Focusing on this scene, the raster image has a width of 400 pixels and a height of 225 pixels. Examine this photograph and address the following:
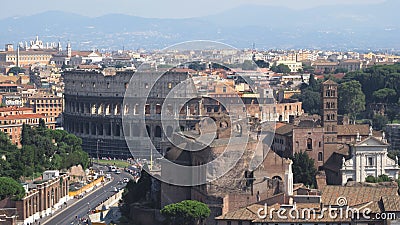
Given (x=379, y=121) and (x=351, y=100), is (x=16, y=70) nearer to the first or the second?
(x=351, y=100)

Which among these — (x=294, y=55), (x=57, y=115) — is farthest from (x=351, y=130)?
(x=294, y=55)

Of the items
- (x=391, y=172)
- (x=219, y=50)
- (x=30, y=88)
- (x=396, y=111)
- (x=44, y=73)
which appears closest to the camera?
(x=391, y=172)

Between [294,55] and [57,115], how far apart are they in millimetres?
64015

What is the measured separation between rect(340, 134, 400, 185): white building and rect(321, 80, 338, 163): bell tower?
1812 mm

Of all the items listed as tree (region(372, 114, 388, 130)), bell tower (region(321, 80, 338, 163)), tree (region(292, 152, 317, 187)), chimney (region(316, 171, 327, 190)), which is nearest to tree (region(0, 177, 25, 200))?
tree (region(292, 152, 317, 187))

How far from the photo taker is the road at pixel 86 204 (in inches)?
1705

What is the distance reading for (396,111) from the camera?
224 feet

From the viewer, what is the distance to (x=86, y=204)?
1882 inches

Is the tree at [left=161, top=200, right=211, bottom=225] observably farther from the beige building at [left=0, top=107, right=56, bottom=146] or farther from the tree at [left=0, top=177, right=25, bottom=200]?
the beige building at [left=0, top=107, right=56, bottom=146]

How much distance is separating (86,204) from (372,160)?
1143cm

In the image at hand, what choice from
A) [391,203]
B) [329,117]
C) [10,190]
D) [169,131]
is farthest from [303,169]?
[169,131]

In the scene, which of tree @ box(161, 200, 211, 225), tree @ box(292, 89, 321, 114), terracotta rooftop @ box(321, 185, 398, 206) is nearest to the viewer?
terracotta rooftop @ box(321, 185, 398, 206)

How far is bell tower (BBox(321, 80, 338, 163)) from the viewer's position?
153 ft

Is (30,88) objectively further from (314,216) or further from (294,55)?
(314,216)
